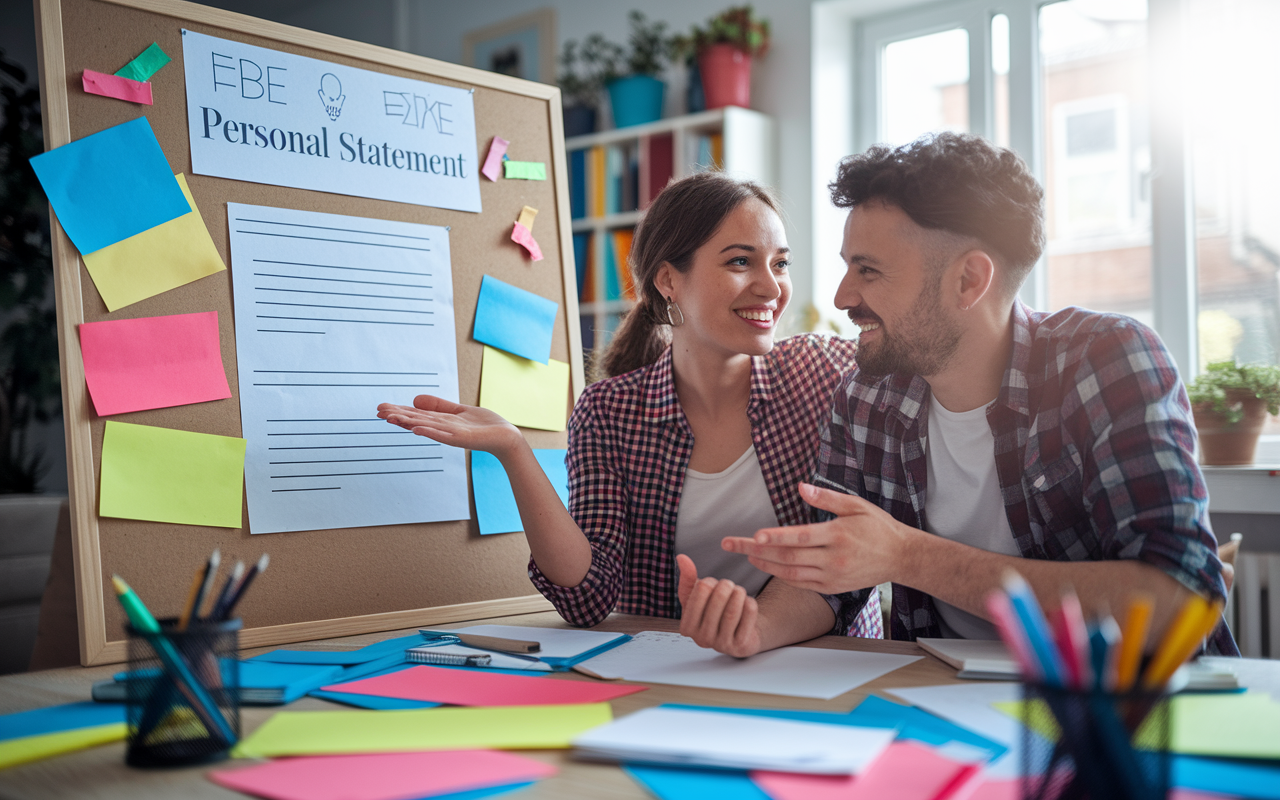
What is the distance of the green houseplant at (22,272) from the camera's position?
404cm

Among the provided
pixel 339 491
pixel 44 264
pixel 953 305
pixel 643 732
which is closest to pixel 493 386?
pixel 339 491

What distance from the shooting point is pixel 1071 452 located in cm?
111

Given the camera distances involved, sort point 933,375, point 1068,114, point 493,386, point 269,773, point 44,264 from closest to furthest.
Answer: point 269,773
point 933,375
point 493,386
point 1068,114
point 44,264

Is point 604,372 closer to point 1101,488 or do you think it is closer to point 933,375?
point 933,375

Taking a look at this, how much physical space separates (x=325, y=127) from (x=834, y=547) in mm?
920

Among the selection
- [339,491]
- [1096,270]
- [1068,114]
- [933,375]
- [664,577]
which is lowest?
[664,577]

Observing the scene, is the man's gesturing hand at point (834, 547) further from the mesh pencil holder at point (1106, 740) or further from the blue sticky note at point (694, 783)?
the mesh pencil holder at point (1106, 740)

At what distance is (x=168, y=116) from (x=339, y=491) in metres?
0.53

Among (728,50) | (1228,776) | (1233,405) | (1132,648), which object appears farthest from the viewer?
(728,50)

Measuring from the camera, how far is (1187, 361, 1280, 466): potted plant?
7.16ft

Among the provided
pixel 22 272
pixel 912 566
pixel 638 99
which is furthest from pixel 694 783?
pixel 22 272

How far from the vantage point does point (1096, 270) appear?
282 centimetres

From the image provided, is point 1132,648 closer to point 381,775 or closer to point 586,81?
point 381,775

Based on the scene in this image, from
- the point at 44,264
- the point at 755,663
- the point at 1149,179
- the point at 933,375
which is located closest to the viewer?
the point at 755,663
